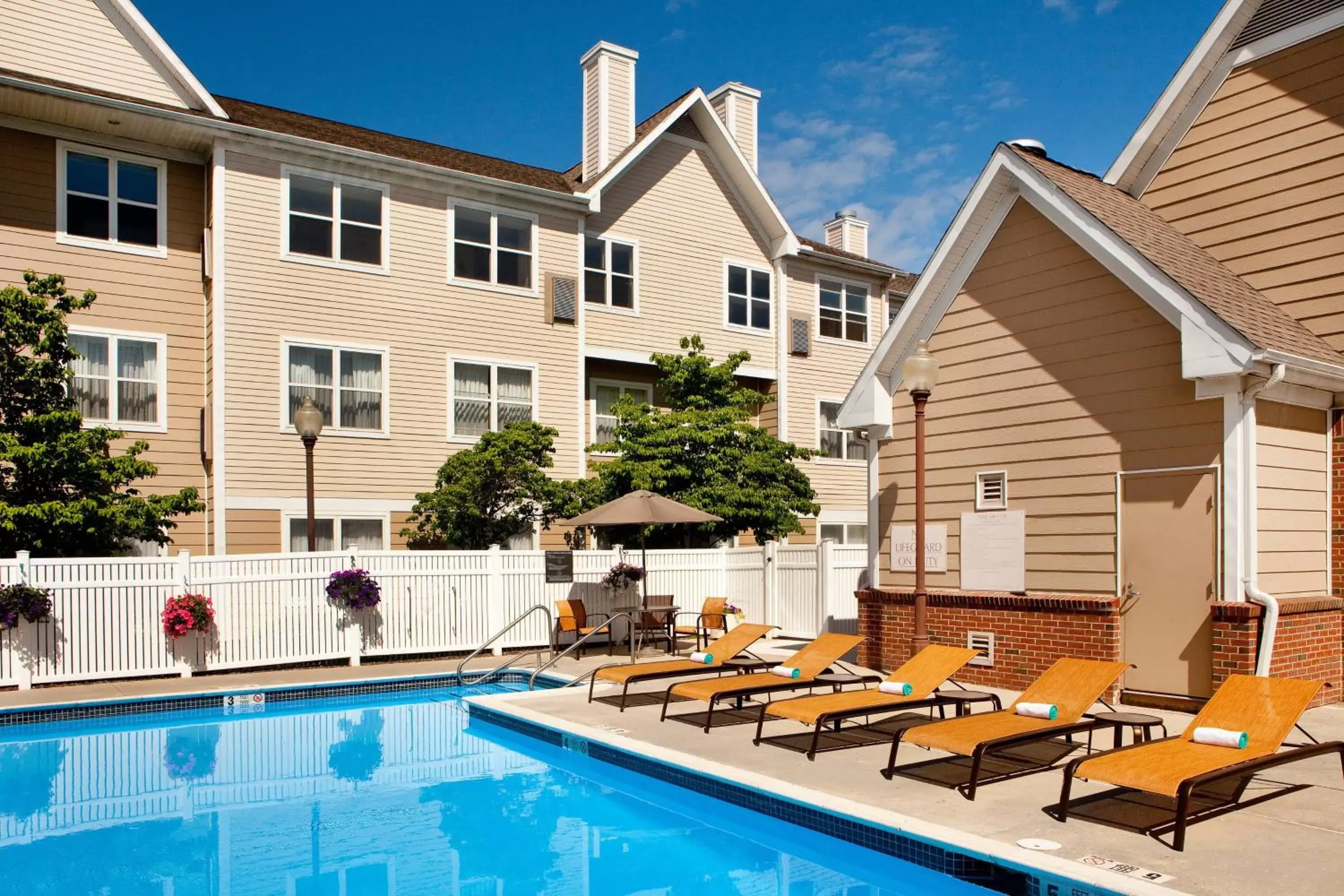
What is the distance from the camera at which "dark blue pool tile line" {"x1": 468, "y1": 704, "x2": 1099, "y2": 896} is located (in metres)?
6.12

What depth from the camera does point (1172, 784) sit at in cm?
634

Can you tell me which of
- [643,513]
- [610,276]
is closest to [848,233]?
[610,276]

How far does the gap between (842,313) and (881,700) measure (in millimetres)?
18238

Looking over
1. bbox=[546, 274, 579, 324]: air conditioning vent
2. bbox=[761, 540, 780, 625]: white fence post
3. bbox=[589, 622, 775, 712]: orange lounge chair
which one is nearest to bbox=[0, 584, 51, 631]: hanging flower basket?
bbox=[589, 622, 775, 712]: orange lounge chair

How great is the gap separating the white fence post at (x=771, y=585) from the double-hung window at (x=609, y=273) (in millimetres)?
6789

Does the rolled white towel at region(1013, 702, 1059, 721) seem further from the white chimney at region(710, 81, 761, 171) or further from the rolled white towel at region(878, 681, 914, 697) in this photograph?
the white chimney at region(710, 81, 761, 171)

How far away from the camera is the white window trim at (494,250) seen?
2102cm

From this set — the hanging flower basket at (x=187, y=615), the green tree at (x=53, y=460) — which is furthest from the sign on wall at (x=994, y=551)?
the green tree at (x=53, y=460)

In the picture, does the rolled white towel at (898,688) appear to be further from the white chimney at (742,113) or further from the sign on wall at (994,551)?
the white chimney at (742,113)

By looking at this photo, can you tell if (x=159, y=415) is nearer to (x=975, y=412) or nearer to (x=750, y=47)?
(x=975, y=412)

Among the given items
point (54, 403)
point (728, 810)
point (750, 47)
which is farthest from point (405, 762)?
point (750, 47)

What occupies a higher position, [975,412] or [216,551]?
[975,412]

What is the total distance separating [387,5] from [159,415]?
993 cm

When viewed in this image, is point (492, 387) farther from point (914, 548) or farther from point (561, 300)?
point (914, 548)
